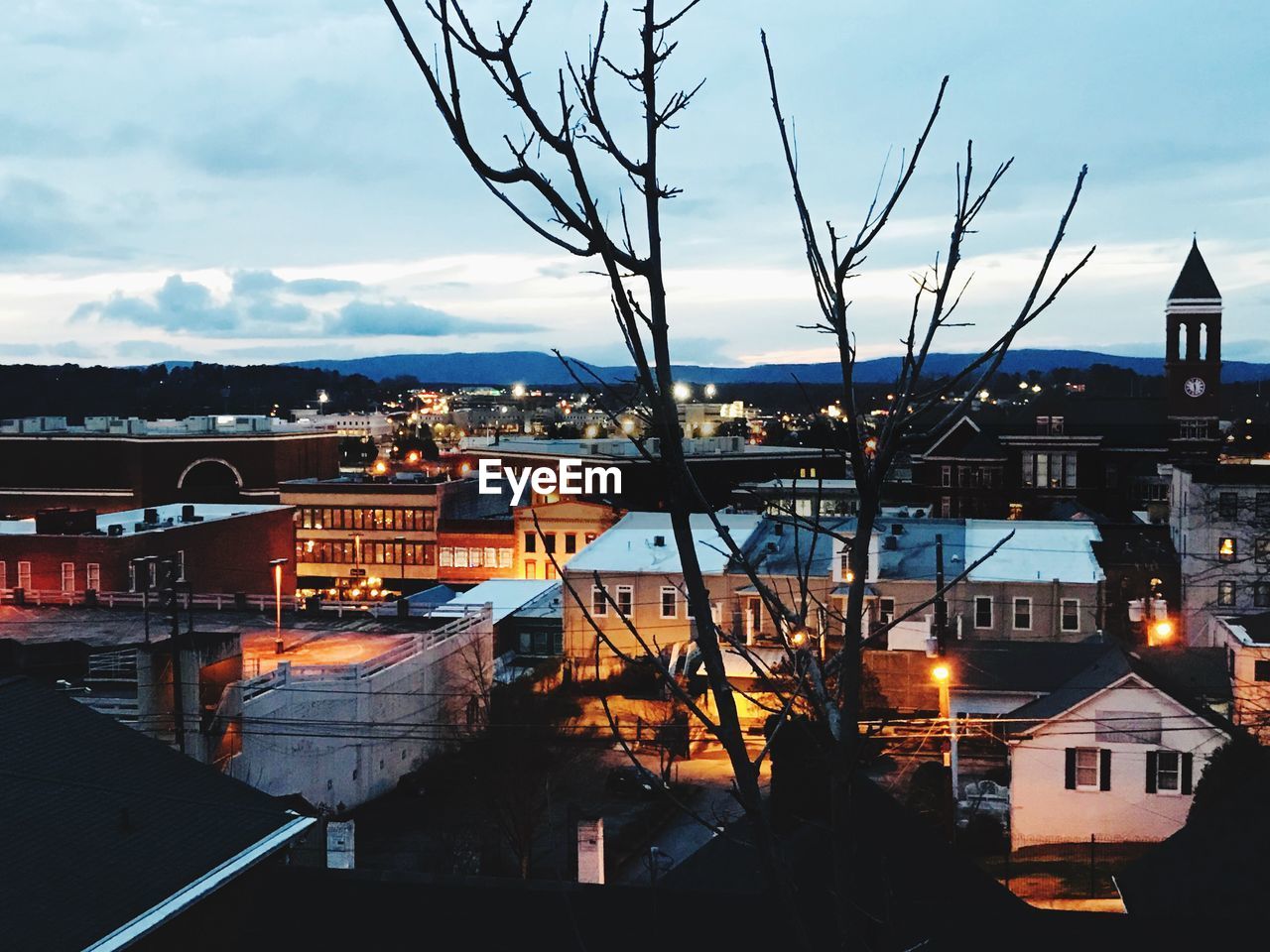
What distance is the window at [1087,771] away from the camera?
920 inches

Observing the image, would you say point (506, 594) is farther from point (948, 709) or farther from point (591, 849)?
point (591, 849)

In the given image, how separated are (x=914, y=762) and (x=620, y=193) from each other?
26.0 metres

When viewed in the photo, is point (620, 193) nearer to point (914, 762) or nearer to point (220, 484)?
point (914, 762)

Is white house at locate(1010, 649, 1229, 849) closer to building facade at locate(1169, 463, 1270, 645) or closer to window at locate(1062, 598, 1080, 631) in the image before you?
window at locate(1062, 598, 1080, 631)

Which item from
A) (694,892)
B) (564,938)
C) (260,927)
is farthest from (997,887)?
(260,927)

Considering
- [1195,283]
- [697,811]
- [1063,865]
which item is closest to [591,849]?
[697,811]

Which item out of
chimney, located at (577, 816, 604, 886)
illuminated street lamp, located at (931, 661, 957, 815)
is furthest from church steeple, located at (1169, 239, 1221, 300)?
chimney, located at (577, 816, 604, 886)

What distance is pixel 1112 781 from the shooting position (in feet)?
76.6

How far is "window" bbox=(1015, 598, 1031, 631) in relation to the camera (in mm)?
35509

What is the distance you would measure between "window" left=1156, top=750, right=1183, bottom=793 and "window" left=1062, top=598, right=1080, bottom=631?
40.9 ft

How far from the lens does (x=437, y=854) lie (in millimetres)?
23188

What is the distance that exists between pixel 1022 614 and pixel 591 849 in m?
22.5

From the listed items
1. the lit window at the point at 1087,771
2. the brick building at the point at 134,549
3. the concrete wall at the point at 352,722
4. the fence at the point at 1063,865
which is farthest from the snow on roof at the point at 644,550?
the fence at the point at 1063,865

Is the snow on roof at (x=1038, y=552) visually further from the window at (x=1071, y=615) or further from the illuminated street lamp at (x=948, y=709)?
the illuminated street lamp at (x=948, y=709)
